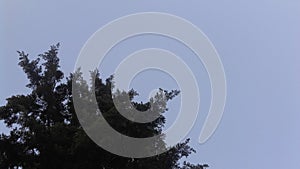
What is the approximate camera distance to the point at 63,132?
14805 millimetres

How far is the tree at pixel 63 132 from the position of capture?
1420cm

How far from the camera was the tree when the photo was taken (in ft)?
46.6

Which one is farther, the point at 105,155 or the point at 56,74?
the point at 56,74

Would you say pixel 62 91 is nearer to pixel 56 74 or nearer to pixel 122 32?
pixel 56 74

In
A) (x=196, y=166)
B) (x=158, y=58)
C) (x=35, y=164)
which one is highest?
(x=158, y=58)

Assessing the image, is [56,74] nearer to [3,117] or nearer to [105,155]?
[3,117]

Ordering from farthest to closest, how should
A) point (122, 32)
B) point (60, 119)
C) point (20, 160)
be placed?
point (60, 119), point (20, 160), point (122, 32)

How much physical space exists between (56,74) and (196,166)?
16.8 ft

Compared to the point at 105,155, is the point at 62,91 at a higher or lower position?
higher

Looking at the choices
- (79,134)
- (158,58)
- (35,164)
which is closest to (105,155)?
(79,134)

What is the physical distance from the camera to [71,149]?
1436 cm

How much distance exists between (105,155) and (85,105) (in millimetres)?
1594

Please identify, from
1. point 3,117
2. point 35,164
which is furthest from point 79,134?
point 3,117

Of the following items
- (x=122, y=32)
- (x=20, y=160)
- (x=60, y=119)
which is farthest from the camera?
(x=60, y=119)
